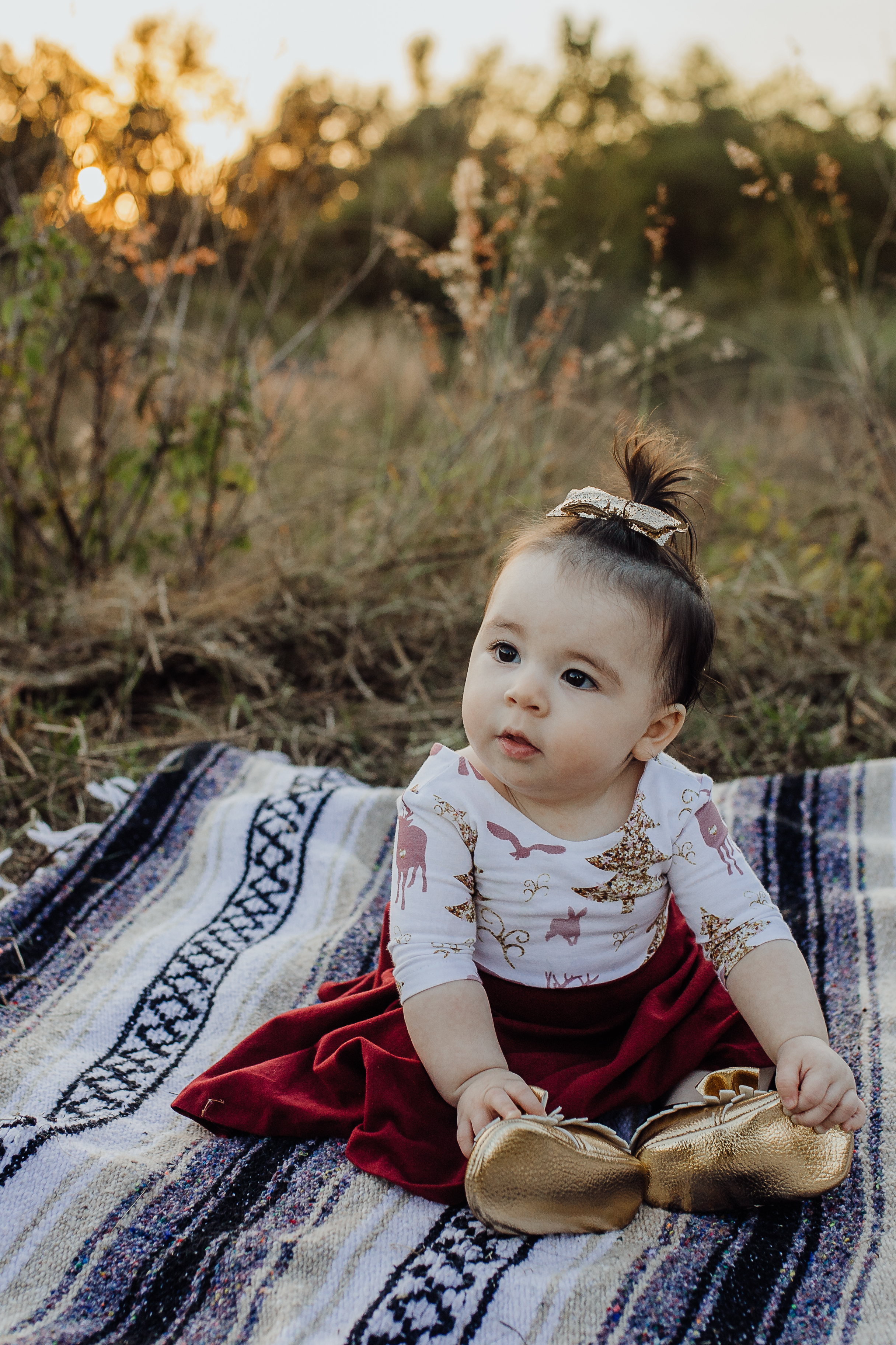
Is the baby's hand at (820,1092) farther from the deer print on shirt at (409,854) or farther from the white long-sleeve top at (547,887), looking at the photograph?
the deer print on shirt at (409,854)

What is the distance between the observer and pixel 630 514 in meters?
1.25

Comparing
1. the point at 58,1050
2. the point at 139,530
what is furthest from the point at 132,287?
the point at 58,1050

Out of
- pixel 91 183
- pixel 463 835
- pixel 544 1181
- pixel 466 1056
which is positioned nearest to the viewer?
pixel 544 1181

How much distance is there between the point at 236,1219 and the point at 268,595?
6.29ft

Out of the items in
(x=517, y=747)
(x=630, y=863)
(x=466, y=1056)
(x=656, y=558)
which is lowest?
(x=466, y=1056)

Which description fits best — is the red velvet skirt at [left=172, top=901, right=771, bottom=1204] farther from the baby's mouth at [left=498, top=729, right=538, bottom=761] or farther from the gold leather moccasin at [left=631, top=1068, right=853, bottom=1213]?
the baby's mouth at [left=498, top=729, right=538, bottom=761]

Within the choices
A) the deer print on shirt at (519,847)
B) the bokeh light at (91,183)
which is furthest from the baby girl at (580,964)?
the bokeh light at (91,183)

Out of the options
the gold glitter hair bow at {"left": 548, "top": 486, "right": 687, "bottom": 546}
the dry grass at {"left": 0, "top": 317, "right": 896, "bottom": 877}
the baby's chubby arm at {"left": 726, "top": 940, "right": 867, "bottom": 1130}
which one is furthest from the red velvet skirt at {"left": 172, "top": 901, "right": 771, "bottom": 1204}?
the dry grass at {"left": 0, "top": 317, "right": 896, "bottom": 877}

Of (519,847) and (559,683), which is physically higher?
(559,683)

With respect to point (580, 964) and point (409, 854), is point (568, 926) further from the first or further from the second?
point (409, 854)

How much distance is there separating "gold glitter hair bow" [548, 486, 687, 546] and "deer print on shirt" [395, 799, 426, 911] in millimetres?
446

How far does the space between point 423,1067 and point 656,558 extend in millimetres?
696

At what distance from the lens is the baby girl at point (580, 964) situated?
1.10 meters

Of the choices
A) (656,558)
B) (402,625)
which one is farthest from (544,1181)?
(402,625)
